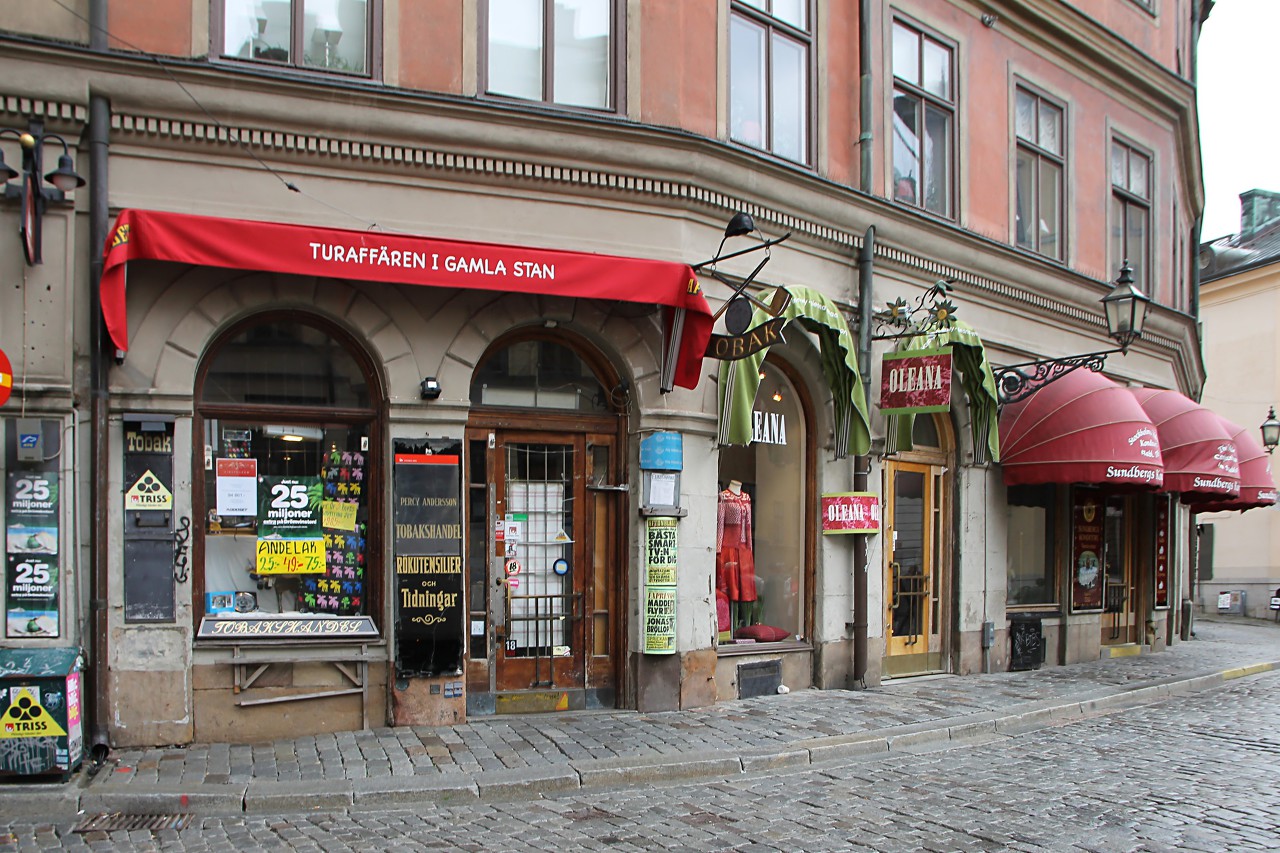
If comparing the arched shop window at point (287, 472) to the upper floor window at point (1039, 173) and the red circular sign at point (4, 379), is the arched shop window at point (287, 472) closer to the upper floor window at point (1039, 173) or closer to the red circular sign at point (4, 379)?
the red circular sign at point (4, 379)

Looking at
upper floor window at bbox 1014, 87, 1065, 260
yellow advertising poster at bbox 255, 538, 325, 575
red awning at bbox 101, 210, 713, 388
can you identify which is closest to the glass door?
upper floor window at bbox 1014, 87, 1065, 260

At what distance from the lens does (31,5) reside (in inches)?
352

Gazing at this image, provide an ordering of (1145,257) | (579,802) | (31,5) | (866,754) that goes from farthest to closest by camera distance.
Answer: (1145,257) < (866,754) < (31,5) < (579,802)

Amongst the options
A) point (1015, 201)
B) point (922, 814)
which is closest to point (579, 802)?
point (922, 814)

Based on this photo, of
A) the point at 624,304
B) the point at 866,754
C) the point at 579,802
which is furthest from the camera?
the point at 624,304

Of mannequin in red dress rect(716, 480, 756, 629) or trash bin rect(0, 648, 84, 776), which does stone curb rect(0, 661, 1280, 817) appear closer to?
trash bin rect(0, 648, 84, 776)

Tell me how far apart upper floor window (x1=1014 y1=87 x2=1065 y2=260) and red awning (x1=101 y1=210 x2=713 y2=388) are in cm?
746

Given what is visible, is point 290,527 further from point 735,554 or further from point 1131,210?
point 1131,210

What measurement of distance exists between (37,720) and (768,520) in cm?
769

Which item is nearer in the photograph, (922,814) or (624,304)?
(922,814)

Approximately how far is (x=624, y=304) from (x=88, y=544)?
5.11 m

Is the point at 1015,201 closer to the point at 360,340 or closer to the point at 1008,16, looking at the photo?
the point at 1008,16

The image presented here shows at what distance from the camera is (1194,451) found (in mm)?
16250

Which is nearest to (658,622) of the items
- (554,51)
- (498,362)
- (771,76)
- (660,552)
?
(660,552)
